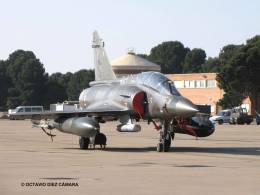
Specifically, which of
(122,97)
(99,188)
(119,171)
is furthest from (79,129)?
(99,188)

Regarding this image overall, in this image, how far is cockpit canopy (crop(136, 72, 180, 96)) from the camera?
2612 cm

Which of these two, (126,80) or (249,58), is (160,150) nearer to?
(126,80)

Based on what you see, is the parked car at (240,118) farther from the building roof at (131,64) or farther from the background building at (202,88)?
the building roof at (131,64)

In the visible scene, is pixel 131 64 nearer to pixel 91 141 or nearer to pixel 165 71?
pixel 165 71

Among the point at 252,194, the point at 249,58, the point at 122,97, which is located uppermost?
the point at 249,58

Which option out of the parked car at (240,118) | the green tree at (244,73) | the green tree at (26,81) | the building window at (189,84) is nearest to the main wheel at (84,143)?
the parked car at (240,118)

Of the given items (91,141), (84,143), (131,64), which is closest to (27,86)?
(131,64)

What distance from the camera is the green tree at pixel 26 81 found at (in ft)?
445

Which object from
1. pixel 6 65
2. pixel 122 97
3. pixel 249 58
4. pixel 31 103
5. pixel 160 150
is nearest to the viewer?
pixel 160 150

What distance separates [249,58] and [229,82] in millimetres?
4304

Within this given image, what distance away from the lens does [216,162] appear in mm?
20922

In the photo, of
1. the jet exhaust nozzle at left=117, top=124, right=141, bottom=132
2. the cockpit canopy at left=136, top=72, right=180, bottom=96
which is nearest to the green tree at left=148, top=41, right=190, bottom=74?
the cockpit canopy at left=136, top=72, right=180, bottom=96

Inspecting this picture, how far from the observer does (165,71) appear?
7185 inches

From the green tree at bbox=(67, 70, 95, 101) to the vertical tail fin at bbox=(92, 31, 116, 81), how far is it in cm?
11739
